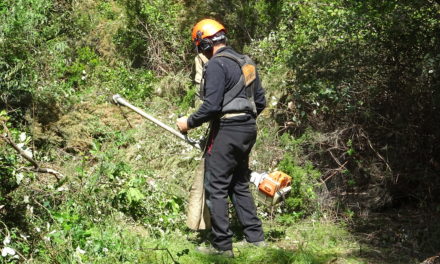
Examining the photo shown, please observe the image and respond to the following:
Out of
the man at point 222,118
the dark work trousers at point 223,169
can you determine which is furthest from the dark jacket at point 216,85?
the dark work trousers at point 223,169

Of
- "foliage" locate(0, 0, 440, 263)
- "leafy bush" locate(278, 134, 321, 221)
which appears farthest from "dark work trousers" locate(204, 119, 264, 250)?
Result: "leafy bush" locate(278, 134, 321, 221)

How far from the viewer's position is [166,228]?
5797 mm

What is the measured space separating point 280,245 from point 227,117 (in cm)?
145

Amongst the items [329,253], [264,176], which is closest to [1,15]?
[264,176]

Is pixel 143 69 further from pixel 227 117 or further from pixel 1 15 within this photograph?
pixel 227 117

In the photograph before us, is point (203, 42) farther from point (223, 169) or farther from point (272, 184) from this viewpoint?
point (272, 184)

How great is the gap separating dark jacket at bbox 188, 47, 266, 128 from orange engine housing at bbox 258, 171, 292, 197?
75cm

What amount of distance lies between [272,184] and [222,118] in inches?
32.9

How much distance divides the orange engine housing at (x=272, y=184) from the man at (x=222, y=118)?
1.19 ft

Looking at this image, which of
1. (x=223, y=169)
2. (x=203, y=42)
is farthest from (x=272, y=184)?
(x=203, y=42)

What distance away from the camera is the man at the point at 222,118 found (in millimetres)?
4996

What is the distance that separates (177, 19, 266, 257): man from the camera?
16.4 ft

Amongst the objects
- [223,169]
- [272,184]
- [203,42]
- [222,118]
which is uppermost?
[203,42]

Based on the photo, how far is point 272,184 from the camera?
17.8ft
